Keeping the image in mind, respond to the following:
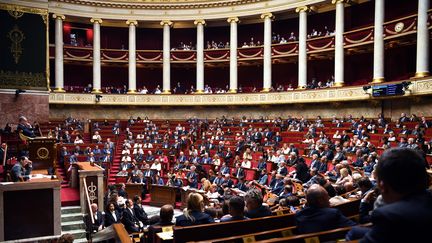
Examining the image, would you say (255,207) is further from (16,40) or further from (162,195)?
(16,40)

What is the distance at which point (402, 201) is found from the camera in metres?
1.80

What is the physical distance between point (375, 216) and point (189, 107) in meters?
27.5

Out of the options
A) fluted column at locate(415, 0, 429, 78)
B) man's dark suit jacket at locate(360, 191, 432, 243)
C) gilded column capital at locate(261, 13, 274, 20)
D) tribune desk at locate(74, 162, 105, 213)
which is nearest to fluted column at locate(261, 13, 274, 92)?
gilded column capital at locate(261, 13, 274, 20)

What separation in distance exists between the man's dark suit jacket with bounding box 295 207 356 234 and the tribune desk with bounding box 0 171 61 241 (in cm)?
684

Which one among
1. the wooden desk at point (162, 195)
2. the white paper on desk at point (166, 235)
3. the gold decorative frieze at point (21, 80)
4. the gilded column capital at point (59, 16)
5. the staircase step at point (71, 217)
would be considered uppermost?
the gilded column capital at point (59, 16)

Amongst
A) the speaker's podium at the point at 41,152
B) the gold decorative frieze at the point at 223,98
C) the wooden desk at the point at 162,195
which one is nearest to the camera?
the speaker's podium at the point at 41,152

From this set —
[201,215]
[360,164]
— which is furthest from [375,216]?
[360,164]

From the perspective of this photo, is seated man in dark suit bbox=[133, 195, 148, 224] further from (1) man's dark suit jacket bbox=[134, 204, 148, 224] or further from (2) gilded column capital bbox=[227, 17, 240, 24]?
(2) gilded column capital bbox=[227, 17, 240, 24]

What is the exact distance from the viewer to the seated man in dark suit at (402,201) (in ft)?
5.56

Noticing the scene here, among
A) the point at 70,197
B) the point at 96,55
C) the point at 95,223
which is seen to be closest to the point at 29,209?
the point at 95,223

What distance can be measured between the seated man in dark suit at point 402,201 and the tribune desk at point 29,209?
26.9 feet

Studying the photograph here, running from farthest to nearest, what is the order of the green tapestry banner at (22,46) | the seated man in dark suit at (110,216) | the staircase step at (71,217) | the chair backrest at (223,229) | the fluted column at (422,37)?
the green tapestry banner at (22,46) < the fluted column at (422,37) < the staircase step at (71,217) < the seated man in dark suit at (110,216) < the chair backrest at (223,229)

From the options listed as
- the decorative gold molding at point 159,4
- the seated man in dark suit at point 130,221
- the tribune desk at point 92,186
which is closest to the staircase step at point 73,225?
the tribune desk at point 92,186

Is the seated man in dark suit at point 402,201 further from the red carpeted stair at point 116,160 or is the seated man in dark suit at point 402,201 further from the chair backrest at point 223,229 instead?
the red carpeted stair at point 116,160
